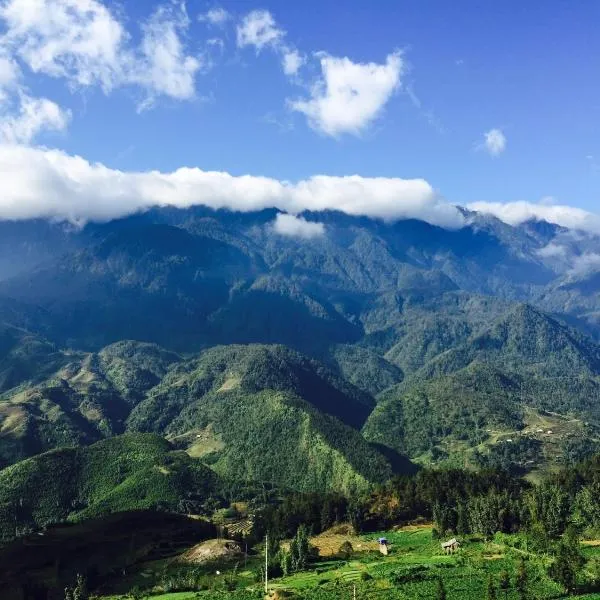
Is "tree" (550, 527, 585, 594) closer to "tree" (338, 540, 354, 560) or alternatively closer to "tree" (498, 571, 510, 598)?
"tree" (498, 571, 510, 598)

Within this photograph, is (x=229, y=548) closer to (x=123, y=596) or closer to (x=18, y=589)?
(x=123, y=596)

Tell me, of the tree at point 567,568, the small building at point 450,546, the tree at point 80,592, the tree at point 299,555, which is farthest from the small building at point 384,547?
the tree at point 80,592

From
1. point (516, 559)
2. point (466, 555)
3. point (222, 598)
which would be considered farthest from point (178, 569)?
point (516, 559)

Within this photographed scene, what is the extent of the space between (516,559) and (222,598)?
2089 inches

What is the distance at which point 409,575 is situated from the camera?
108500 mm

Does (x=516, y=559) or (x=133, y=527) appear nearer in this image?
(x=516, y=559)

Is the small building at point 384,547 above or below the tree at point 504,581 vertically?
below

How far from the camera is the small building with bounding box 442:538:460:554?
126188mm

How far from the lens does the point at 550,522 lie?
436ft

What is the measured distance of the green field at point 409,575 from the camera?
10081 centimetres

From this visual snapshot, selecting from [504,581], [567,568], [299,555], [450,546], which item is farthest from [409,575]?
[299,555]

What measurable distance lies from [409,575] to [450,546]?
896 inches

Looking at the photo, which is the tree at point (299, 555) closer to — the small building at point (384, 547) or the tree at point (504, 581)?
the small building at point (384, 547)

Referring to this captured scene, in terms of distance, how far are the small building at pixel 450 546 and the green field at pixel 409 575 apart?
128 cm
